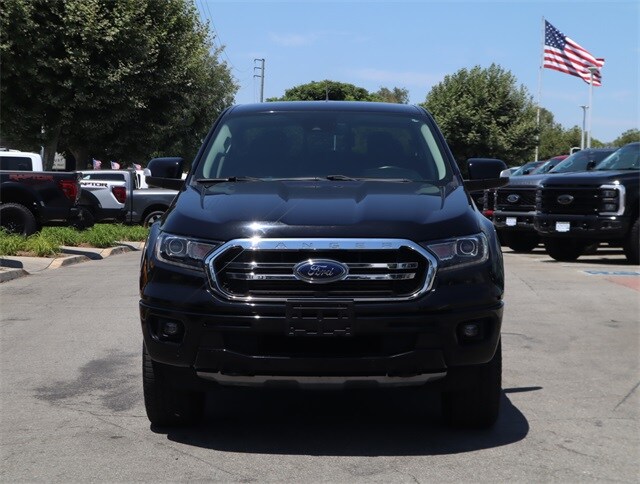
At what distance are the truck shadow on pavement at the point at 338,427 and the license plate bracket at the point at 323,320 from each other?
1.88 feet

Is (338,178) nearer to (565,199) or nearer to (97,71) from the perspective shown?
(565,199)

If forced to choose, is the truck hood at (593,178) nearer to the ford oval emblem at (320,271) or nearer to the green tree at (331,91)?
the ford oval emblem at (320,271)

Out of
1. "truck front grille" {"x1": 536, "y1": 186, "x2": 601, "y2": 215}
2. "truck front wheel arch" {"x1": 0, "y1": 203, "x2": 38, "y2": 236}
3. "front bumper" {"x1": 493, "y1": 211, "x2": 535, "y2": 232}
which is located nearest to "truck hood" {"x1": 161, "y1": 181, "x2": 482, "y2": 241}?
"truck front grille" {"x1": 536, "y1": 186, "x2": 601, "y2": 215}

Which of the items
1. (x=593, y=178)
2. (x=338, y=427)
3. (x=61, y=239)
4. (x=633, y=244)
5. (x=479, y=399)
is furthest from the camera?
(x=61, y=239)

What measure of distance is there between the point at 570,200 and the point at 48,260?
8665 mm

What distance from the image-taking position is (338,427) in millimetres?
5566

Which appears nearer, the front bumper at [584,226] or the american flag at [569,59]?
the front bumper at [584,226]

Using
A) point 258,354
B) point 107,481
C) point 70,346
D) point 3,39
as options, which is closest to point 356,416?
point 258,354

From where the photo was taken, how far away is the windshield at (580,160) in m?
19.2

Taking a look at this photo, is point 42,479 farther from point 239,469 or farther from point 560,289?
point 560,289

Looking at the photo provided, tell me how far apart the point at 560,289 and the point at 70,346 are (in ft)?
22.5

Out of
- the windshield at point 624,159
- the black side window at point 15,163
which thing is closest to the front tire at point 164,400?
the windshield at point 624,159

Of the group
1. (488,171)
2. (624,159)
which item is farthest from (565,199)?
(488,171)

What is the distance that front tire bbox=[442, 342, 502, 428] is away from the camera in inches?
205
